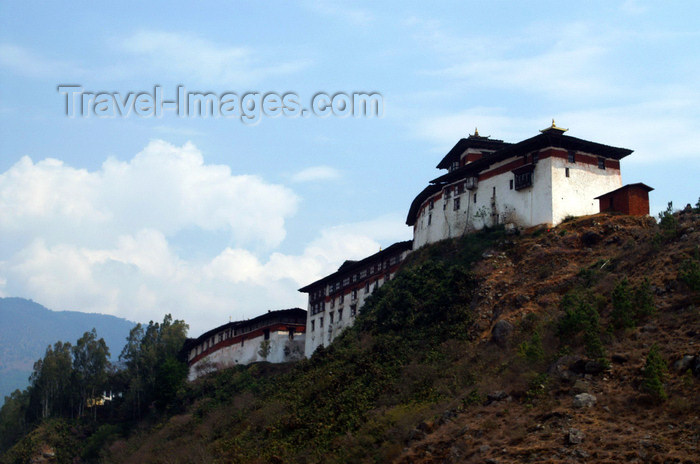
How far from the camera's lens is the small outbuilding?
2146 inches

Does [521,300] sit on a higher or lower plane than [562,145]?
lower

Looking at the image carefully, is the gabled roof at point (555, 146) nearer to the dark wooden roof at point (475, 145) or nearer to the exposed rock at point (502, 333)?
the dark wooden roof at point (475, 145)

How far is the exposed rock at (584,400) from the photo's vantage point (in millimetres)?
32750

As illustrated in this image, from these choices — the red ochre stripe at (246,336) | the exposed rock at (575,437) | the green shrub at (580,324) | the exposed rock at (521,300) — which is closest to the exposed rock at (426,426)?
the green shrub at (580,324)

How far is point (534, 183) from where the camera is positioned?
56969 mm

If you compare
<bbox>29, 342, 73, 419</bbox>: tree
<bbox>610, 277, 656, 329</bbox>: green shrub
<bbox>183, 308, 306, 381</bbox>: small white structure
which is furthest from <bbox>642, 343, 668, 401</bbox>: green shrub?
<bbox>29, 342, 73, 419</bbox>: tree

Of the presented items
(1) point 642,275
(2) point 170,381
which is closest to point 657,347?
(1) point 642,275

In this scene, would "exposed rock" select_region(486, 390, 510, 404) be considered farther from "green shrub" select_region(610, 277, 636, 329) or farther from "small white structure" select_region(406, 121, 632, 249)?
"small white structure" select_region(406, 121, 632, 249)

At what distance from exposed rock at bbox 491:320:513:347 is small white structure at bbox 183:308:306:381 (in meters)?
38.7

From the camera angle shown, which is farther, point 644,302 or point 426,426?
point 426,426

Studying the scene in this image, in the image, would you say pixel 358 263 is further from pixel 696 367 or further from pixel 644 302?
pixel 696 367

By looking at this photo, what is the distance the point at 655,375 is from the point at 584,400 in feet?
10.1

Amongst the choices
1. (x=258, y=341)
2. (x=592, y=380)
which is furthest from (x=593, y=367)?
(x=258, y=341)

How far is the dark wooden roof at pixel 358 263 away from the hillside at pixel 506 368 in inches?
170
